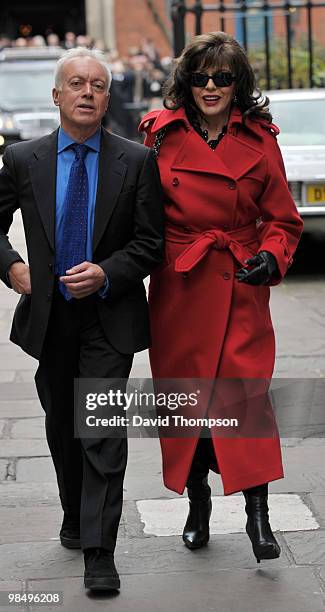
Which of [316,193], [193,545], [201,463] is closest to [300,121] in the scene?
[316,193]

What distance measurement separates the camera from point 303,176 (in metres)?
10.9

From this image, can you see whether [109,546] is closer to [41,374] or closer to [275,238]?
[41,374]

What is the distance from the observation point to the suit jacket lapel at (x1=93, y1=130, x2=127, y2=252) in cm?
425

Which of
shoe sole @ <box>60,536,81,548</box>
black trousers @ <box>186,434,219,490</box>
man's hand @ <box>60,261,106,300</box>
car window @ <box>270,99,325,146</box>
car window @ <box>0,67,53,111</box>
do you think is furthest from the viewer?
→ car window @ <box>0,67,53,111</box>

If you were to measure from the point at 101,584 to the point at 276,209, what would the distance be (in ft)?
4.64

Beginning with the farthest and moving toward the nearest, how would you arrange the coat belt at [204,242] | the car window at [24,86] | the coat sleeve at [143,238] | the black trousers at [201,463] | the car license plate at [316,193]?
the car window at [24,86], the car license plate at [316,193], the black trousers at [201,463], the coat belt at [204,242], the coat sleeve at [143,238]

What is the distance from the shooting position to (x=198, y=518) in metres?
4.66

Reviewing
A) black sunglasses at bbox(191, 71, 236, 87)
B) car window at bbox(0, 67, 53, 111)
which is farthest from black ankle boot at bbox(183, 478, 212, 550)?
car window at bbox(0, 67, 53, 111)

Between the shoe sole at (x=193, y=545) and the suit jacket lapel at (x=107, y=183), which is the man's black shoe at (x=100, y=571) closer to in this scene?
the shoe sole at (x=193, y=545)

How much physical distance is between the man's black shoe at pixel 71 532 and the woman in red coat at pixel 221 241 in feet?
1.31

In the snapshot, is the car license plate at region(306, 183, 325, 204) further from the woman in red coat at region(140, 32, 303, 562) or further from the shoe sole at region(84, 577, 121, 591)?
the shoe sole at region(84, 577, 121, 591)

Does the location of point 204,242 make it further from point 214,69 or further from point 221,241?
point 214,69

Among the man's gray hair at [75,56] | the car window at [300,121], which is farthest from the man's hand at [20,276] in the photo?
the car window at [300,121]

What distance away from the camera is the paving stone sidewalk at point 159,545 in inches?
163
